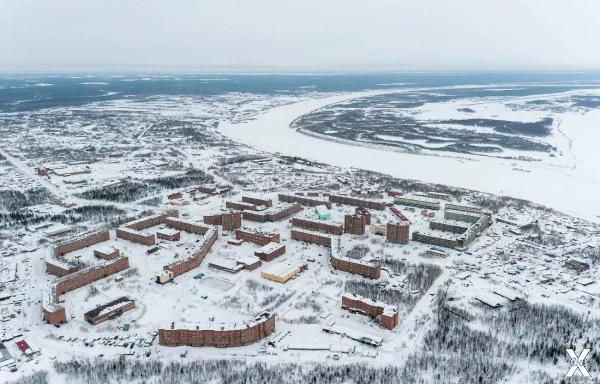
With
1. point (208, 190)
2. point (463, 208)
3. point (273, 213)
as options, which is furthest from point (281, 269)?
point (208, 190)

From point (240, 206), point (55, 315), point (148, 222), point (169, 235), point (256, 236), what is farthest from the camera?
point (240, 206)

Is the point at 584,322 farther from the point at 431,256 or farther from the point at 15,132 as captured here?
the point at 15,132

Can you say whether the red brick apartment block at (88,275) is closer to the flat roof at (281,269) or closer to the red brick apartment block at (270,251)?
the red brick apartment block at (270,251)

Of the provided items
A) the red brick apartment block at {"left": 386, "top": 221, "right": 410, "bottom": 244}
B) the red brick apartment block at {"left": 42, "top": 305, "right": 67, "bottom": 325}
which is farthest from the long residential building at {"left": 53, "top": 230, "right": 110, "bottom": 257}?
the red brick apartment block at {"left": 386, "top": 221, "right": 410, "bottom": 244}

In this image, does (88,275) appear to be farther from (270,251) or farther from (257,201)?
(257,201)

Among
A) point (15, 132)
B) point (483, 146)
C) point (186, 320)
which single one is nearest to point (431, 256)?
point (186, 320)

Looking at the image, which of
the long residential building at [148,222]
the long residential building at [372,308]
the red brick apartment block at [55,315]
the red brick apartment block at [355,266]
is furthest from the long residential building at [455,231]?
the red brick apartment block at [55,315]
